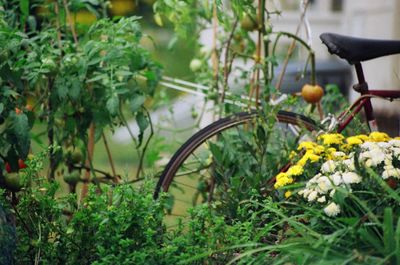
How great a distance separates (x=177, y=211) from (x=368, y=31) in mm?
3611

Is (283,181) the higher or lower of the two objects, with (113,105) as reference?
lower

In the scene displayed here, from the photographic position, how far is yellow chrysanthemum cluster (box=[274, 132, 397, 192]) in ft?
9.56

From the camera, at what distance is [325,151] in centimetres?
300

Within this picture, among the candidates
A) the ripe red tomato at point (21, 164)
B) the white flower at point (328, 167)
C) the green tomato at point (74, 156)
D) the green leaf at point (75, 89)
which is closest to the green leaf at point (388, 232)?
the white flower at point (328, 167)

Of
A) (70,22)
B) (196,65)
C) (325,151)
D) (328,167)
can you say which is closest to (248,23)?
(196,65)

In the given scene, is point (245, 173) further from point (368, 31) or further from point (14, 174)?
point (368, 31)

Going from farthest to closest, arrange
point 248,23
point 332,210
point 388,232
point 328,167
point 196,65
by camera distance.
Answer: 1. point 196,65
2. point 248,23
3. point 328,167
4. point 332,210
5. point 388,232

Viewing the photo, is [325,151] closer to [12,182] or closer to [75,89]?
[75,89]

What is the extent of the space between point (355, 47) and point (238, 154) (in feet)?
2.56

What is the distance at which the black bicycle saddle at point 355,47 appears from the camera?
3.31m

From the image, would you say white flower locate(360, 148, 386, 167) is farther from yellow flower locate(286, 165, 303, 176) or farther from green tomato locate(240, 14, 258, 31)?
green tomato locate(240, 14, 258, 31)

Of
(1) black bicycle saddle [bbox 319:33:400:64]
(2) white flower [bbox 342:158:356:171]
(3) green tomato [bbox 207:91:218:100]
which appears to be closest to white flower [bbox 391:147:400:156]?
(2) white flower [bbox 342:158:356:171]

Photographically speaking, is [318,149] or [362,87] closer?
[318,149]

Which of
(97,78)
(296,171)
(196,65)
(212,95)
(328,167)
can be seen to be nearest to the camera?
(328,167)
